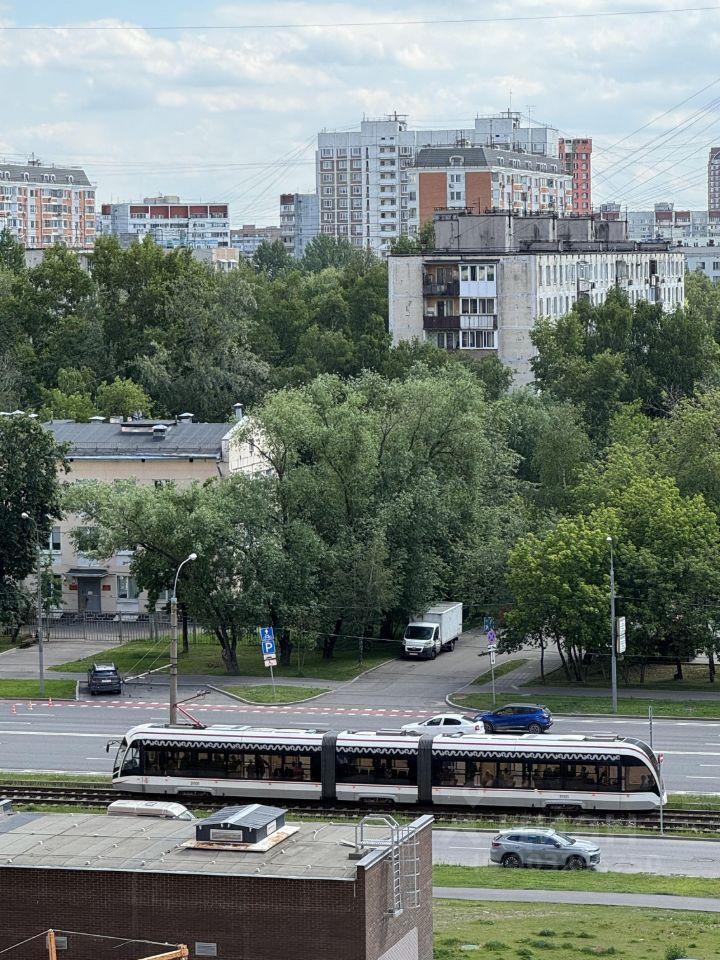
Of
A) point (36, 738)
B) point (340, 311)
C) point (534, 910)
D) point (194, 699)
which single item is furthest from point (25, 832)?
point (340, 311)

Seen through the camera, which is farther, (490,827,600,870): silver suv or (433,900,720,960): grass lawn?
(490,827,600,870): silver suv

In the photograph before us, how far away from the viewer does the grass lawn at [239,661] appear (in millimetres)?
61031

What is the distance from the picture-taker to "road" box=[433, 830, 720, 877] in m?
36.3

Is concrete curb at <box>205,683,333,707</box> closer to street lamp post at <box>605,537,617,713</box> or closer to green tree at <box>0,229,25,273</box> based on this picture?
street lamp post at <box>605,537,617,713</box>

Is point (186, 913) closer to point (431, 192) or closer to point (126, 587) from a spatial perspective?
point (126, 587)

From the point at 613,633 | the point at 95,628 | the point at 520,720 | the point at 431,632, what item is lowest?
the point at 520,720

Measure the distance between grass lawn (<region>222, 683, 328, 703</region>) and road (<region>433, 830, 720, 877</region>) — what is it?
1717cm

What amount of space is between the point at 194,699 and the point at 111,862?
1188 inches

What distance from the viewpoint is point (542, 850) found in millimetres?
36500

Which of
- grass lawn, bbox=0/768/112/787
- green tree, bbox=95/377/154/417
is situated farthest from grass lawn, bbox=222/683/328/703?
green tree, bbox=95/377/154/417

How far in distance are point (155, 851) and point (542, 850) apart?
39.6 feet

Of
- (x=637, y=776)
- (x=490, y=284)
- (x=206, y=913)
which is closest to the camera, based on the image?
(x=206, y=913)

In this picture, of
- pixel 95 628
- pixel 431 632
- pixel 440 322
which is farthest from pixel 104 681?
pixel 440 322

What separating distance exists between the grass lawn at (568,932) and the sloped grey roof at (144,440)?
42.1 meters
